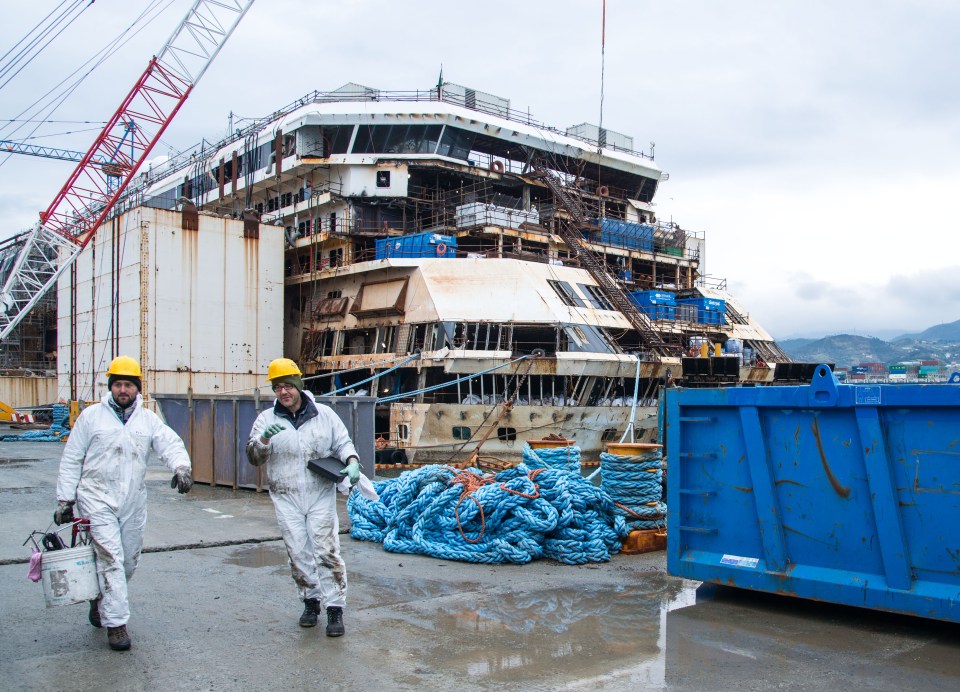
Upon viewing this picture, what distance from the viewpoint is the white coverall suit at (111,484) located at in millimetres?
5285

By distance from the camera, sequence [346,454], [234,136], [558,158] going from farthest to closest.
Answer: [234,136]
[558,158]
[346,454]

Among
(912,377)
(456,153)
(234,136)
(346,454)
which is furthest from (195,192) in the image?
(346,454)

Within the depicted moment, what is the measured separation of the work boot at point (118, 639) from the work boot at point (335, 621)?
1.22 metres

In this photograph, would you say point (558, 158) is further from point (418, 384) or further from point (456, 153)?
point (418, 384)

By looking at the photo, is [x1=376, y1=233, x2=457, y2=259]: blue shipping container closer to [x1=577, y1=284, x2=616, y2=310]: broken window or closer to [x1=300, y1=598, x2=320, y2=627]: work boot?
[x1=577, y1=284, x2=616, y2=310]: broken window

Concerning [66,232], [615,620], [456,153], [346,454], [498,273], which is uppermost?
[456,153]

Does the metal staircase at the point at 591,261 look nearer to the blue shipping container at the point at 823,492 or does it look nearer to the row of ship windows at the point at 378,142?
the row of ship windows at the point at 378,142

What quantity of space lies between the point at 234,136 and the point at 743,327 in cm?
2128

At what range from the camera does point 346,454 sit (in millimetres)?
5934

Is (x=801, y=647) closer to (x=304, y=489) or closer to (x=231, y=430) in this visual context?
(x=304, y=489)

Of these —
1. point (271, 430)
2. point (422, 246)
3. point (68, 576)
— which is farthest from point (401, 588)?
point (422, 246)

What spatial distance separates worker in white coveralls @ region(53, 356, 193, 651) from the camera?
5281 millimetres

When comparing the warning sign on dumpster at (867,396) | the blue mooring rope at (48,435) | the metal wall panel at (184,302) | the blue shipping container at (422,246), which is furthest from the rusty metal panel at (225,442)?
the blue mooring rope at (48,435)

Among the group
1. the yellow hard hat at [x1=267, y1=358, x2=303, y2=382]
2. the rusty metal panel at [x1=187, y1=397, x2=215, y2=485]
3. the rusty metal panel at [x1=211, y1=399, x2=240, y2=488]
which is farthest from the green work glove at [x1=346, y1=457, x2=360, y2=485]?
the rusty metal panel at [x1=187, y1=397, x2=215, y2=485]
